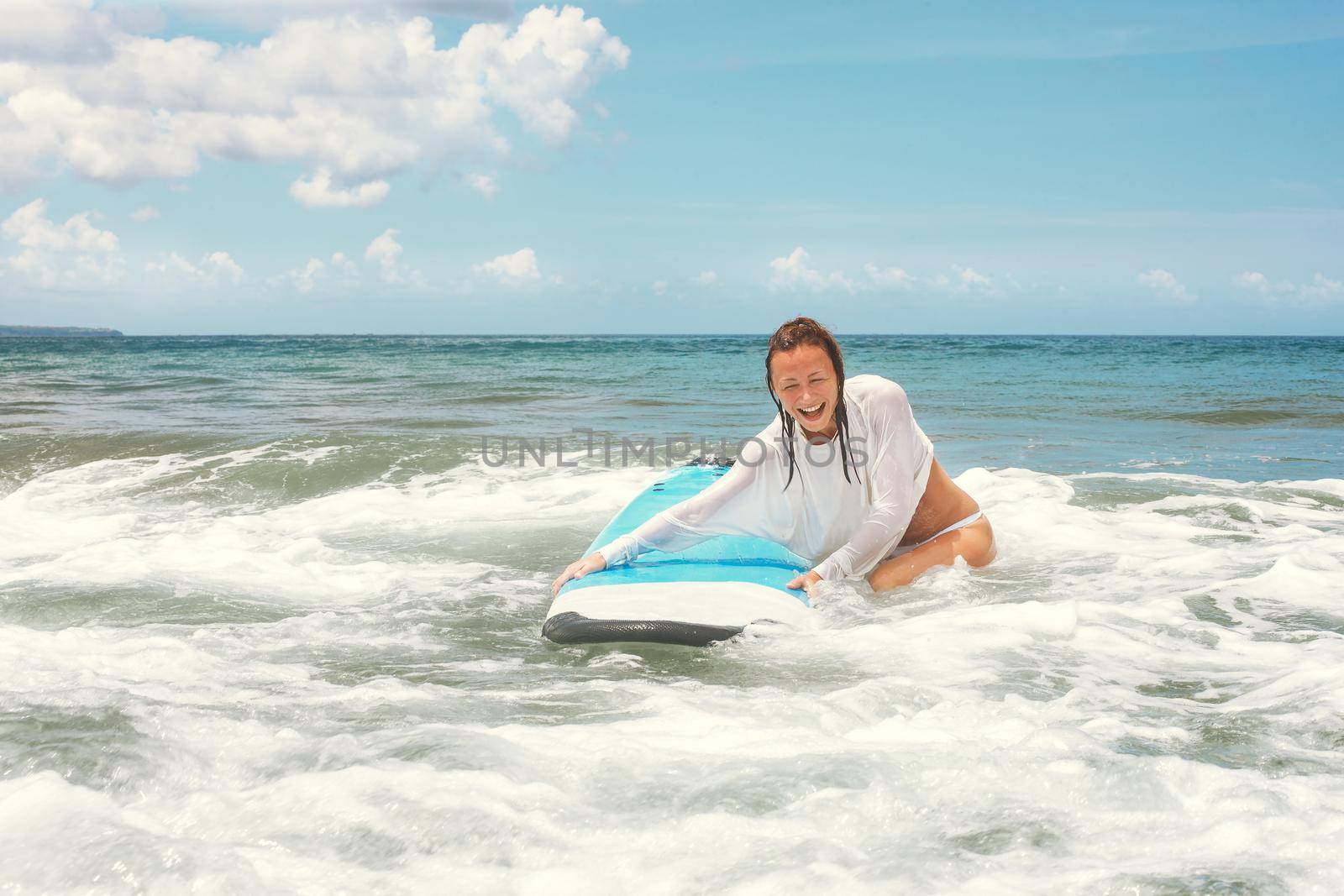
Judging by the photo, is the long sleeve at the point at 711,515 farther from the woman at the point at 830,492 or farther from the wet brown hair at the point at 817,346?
the wet brown hair at the point at 817,346

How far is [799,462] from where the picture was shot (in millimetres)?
3873

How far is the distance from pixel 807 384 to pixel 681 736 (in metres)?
1.41

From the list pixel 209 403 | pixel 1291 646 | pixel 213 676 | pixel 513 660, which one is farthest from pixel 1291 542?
pixel 209 403

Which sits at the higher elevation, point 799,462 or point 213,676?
point 799,462

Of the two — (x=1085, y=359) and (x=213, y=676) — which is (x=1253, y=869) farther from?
(x=1085, y=359)

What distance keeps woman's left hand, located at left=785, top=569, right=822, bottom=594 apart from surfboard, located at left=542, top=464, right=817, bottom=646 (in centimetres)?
3

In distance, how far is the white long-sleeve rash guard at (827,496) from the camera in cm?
367

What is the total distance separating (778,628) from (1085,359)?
29173mm

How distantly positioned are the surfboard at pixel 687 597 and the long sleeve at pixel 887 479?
0.77 feet

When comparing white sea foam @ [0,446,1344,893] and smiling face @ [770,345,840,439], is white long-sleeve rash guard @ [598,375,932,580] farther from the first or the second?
white sea foam @ [0,446,1344,893]

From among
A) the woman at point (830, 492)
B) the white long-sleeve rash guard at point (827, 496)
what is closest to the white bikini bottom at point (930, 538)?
the woman at point (830, 492)

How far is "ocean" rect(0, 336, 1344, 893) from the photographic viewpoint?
2080 millimetres

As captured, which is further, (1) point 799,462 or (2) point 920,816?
(1) point 799,462

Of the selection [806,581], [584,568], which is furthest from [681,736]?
[584,568]
